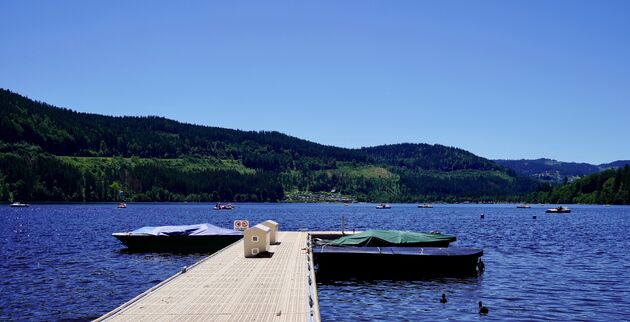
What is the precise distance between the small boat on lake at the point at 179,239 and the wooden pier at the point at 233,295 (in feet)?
74.2

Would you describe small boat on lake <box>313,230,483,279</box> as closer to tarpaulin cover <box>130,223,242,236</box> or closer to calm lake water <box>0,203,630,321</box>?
calm lake water <box>0,203,630,321</box>

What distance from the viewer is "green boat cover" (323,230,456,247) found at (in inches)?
1977

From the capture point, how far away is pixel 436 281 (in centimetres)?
4341

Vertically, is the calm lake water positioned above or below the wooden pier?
below

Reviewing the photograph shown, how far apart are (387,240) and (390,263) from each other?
16.0ft

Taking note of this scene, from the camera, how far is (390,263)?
45.8 meters

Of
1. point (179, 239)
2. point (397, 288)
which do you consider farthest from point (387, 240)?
point (179, 239)

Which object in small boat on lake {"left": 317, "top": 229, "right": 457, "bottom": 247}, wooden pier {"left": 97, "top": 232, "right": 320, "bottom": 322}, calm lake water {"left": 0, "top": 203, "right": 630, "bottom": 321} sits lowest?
calm lake water {"left": 0, "top": 203, "right": 630, "bottom": 321}

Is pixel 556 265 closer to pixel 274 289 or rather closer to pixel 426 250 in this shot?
pixel 426 250

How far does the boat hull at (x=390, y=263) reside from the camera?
150ft

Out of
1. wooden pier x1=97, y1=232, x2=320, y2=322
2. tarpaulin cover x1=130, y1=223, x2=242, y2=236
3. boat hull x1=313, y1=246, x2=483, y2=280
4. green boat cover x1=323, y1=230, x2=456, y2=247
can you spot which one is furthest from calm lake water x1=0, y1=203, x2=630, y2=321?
green boat cover x1=323, y1=230, x2=456, y2=247

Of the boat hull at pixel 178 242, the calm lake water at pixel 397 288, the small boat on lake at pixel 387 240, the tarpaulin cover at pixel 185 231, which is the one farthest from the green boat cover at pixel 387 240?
the tarpaulin cover at pixel 185 231

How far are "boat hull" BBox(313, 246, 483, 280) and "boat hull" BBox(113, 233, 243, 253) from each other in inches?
738

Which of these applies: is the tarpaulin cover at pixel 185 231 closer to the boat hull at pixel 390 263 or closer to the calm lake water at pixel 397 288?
the calm lake water at pixel 397 288
